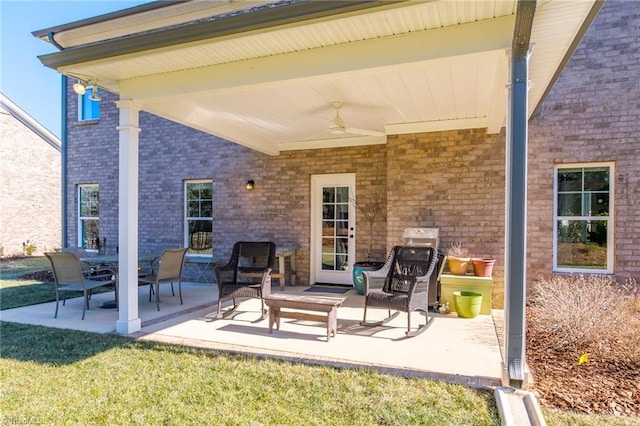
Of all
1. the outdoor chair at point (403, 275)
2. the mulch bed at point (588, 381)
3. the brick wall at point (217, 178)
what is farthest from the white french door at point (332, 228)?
the mulch bed at point (588, 381)

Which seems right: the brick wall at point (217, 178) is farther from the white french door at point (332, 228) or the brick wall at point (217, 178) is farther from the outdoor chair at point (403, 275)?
the outdoor chair at point (403, 275)

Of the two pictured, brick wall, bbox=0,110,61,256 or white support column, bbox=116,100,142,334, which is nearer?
white support column, bbox=116,100,142,334

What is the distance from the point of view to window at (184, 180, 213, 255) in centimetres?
866

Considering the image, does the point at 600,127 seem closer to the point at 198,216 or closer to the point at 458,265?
the point at 458,265

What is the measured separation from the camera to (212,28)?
324cm

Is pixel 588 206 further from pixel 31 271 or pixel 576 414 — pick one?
pixel 31 271

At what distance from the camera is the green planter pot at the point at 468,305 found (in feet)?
17.2

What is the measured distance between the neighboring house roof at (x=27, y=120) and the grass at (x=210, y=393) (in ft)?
42.4

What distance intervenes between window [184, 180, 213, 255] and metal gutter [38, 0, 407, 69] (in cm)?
480

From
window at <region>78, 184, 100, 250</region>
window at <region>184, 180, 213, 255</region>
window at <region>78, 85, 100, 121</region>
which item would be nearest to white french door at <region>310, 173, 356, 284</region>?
window at <region>184, 180, 213, 255</region>

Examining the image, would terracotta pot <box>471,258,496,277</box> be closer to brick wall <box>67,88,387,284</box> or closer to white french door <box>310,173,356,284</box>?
brick wall <box>67,88,387,284</box>

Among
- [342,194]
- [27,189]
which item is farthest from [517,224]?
[27,189]

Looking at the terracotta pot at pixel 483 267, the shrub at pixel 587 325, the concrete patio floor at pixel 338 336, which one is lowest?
the concrete patio floor at pixel 338 336

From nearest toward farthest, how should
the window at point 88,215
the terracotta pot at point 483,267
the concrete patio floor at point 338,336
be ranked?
1. the concrete patio floor at point 338,336
2. the terracotta pot at point 483,267
3. the window at point 88,215
